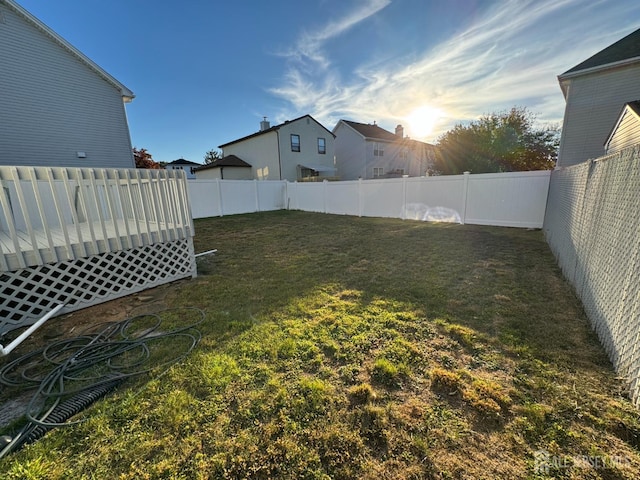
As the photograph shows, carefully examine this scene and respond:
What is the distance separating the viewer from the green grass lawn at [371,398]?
1.43 m

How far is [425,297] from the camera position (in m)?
3.54

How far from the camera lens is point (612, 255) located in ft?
7.66

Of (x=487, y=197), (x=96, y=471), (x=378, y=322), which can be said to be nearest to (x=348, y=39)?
(x=487, y=197)

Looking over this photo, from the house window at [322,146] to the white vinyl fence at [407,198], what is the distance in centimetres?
870

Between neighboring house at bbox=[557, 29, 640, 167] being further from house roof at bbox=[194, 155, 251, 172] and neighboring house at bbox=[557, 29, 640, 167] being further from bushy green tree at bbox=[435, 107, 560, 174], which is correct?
house roof at bbox=[194, 155, 251, 172]

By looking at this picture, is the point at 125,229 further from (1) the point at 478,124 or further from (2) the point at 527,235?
(1) the point at 478,124

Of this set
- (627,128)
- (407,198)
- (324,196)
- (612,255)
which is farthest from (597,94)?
(612,255)

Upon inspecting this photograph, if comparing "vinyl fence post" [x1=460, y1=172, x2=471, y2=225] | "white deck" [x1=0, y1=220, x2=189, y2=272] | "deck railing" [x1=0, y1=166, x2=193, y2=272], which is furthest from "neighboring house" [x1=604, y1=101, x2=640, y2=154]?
"white deck" [x1=0, y1=220, x2=189, y2=272]

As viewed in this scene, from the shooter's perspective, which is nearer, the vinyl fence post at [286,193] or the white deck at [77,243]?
the white deck at [77,243]

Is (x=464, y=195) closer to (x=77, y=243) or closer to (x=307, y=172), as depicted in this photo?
(x=77, y=243)

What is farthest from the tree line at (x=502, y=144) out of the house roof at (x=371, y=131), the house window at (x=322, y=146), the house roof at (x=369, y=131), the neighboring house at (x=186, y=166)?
the house window at (x=322, y=146)

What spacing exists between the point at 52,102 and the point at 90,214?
30.7 feet

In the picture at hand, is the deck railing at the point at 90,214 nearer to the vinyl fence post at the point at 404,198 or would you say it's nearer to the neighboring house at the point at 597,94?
the vinyl fence post at the point at 404,198

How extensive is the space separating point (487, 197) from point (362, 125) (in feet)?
66.3
